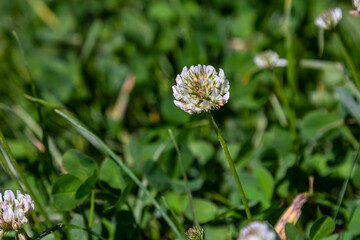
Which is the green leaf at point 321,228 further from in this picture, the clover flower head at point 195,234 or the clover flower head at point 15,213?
the clover flower head at point 15,213

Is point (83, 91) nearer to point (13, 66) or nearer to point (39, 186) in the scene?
point (13, 66)

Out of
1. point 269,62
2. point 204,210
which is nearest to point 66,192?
point 204,210

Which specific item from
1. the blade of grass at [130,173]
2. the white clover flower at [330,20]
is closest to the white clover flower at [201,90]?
the blade of grass at [130,173]

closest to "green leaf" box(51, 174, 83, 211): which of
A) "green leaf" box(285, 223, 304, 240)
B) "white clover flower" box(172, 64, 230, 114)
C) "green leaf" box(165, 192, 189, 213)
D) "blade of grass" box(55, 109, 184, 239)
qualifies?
"blade of grass" box(55, 109, 184, 239)

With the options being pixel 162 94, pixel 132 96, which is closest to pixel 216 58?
pixel 162 94

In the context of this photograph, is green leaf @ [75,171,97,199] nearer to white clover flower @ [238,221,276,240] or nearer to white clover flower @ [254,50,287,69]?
white clover flower @ [238,221,276,240]

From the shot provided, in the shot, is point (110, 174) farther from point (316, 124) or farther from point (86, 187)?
point (316, 124)

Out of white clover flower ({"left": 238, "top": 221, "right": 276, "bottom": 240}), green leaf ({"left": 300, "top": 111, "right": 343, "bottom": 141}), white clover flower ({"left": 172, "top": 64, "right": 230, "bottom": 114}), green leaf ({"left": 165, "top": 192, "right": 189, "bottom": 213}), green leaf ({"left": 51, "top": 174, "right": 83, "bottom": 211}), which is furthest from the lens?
green leaf ({"left": 300, "top": 111, "right": 343, "bottom": 141})
